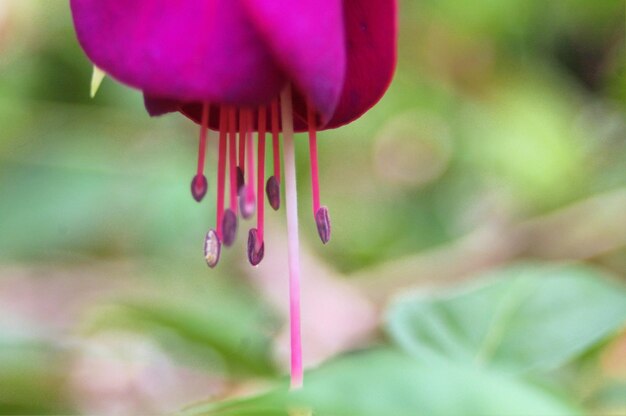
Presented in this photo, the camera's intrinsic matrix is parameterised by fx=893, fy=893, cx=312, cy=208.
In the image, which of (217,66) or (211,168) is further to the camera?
(211,168)

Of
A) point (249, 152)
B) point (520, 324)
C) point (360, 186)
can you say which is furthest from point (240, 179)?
point (360, 186)

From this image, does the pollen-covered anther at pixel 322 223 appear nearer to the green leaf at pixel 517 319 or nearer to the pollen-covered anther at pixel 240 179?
the pollen-covered anther at pixel 240 179

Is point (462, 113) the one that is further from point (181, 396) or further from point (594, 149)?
point (181, 396)

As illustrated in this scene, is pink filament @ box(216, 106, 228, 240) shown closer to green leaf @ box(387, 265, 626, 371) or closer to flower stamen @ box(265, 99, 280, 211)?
flower stamen @ box(265, 99, 280, 211)

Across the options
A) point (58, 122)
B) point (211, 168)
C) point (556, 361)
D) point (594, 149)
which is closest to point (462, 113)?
point (594, 149)

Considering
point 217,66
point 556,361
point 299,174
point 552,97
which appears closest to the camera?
point 217,66

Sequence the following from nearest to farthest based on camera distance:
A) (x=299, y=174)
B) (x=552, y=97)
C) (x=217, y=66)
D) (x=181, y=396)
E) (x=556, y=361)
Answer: (x=217, y=66)
(x=556, y=361)
(x=181, y=396)
(x=299, y=174)
(x=552, y=97)

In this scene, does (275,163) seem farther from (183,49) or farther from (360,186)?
(360,186)

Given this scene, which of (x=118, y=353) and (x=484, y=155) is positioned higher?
(x=484, y=155)
